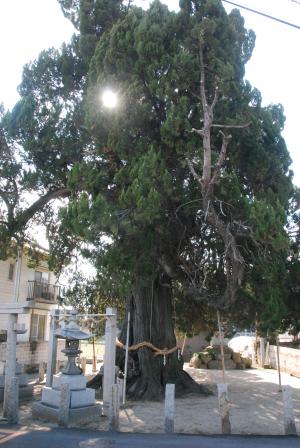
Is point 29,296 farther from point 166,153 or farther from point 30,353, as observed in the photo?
point 166,153

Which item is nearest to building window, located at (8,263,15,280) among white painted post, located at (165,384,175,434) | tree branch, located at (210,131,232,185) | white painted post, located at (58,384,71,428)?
white painted post, located at (58,384,71,428)

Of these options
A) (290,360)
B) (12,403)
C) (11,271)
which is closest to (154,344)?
(12,403)

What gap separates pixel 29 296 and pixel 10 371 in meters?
16.7

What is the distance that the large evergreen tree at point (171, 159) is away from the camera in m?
11.7

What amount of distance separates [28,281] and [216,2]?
63.6 feet

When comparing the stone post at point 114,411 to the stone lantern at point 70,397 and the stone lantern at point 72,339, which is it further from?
the stone lantern at point 72,339

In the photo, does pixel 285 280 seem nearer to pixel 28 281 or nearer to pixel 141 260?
pixel 141 260

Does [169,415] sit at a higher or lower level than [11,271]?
lower

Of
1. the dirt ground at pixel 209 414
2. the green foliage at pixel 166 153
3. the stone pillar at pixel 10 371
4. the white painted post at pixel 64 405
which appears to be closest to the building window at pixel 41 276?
the dirt ground at pixel 209 414

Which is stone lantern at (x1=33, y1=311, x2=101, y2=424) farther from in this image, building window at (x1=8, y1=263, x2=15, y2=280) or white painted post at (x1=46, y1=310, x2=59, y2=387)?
building window at (x1=8, y1=263, x2=15, y2=280)

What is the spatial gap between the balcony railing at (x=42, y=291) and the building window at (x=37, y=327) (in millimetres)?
1206

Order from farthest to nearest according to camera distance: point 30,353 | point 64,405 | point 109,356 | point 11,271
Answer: point 11,271, point 30,353, point 109,356, point 64,405

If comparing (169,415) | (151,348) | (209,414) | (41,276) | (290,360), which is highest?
(41,276)

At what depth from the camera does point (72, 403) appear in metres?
10.6
